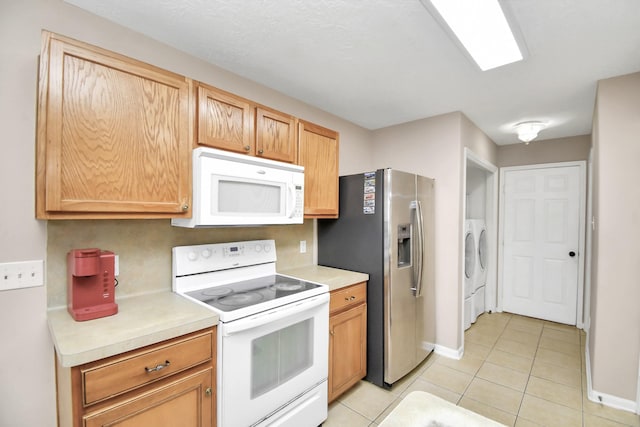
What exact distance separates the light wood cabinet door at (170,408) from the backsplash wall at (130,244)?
676mm

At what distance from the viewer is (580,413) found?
2102 mm

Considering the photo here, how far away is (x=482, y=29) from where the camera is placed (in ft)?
5.24

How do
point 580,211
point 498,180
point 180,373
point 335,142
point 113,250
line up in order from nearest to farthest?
1. point 180,373
2. point 113,250
3. point 335,142
4. point 580,211
5. point 498,180

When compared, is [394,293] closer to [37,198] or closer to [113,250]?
[113,250]

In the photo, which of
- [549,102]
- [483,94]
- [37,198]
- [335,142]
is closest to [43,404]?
[37,198]

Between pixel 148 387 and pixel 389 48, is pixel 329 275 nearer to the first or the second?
pixel 148 387

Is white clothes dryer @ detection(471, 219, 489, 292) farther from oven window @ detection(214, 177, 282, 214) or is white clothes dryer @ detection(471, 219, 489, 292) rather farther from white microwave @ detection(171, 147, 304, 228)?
oven window @ detection(214, 177, 282, 214)

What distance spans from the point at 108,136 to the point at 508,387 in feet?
11.0

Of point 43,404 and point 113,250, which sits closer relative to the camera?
point 43,404

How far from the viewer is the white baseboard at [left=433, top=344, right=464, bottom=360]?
9.46 feet

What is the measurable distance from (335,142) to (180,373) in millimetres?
2020

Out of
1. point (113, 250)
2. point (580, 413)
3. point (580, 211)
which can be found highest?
point (580, 211)

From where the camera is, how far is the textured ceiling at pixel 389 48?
1.50m

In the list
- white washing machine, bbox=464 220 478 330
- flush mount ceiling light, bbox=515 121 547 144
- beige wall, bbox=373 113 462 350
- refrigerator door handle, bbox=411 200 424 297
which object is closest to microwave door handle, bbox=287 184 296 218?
refrigerator door handle, bbox=411 200 424 297
